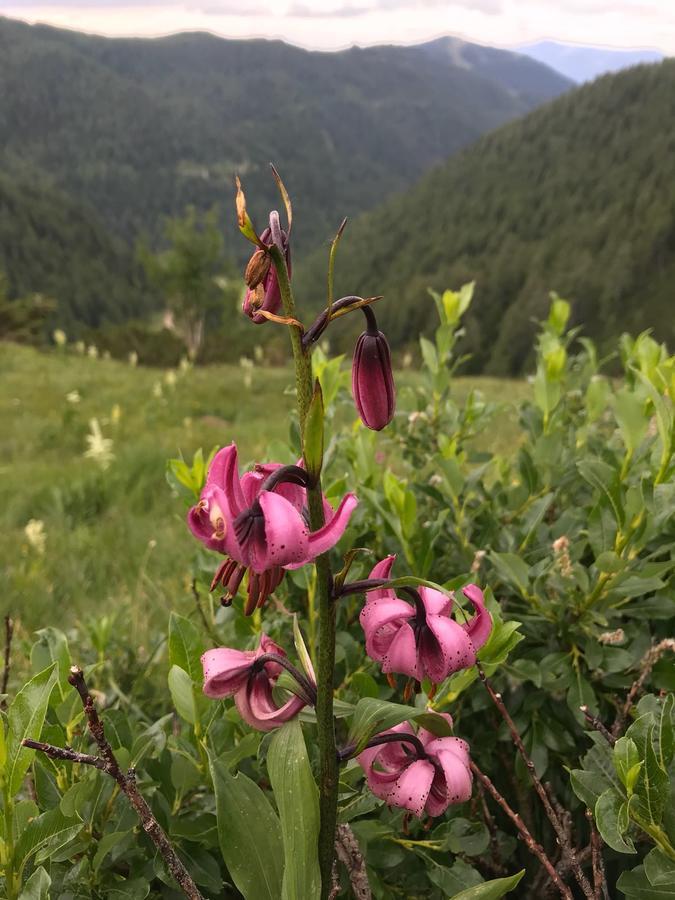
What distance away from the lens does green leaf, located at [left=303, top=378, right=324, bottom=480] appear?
800 millimetres

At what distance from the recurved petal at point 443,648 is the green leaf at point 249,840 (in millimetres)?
319

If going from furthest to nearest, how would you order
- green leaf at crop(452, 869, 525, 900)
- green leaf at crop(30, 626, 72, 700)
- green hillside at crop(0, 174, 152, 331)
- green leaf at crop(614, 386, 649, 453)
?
green hillside at crop(0, 174, 152, 331) → green leaf at crop(614, 386, 649, 453) → green leaf at crop(30, 626, 72, 700) → green leaf at crop(452, 869, 525, 900)

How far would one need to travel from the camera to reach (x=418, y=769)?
1.03 metres

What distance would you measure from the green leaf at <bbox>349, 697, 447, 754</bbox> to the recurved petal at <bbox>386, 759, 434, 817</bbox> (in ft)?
0.32

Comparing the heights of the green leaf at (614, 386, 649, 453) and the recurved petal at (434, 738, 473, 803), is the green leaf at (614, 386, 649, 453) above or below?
above

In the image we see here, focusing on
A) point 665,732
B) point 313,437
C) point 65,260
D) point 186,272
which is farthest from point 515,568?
point 65,260

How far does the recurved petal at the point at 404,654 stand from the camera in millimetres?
943

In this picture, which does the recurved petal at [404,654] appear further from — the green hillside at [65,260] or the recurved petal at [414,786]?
the green hillside at [65,260]

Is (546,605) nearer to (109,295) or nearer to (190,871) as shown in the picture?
(190,871)

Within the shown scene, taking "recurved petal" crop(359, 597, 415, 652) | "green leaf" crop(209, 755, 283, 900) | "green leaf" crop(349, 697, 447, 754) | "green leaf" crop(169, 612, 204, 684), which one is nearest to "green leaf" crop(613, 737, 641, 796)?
"green leaf" crop(349, 697, 447, 754)

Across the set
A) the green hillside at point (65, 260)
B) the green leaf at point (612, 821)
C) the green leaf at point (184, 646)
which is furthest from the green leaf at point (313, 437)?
the green hillside at point (65, 260)

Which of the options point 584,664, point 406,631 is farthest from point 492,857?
point 406,631

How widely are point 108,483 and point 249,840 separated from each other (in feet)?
16.1

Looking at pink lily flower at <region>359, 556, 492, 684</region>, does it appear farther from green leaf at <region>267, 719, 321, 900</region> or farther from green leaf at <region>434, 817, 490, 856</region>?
green leaf at <region>434, 817, 490, 856</region>
